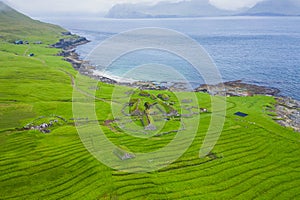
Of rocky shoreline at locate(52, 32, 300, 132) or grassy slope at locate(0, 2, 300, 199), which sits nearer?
grassy slope at locate(0, 2, 300, 199)

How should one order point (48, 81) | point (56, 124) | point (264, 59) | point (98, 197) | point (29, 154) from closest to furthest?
point (98, 197) < point (29, 154) < point (56, 124) < point (48, 81) < point (264, 59)

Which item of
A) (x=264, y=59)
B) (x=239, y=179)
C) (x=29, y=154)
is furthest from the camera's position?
(x=264, y=59)

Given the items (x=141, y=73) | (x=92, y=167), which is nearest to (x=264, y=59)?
(x=141, y=73)

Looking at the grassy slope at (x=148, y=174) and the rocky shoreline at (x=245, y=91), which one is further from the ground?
the rocky shoreline at (x=245, y=91)

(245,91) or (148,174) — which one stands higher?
→ (245,91)

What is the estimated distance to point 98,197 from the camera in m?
31.0

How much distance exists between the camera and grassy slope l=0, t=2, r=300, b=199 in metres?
32.6

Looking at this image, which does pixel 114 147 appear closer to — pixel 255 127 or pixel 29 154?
pixel 29 154

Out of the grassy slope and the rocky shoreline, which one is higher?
the rocky shoreline

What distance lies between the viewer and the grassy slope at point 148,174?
32.6 metres

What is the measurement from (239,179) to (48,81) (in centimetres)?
7426

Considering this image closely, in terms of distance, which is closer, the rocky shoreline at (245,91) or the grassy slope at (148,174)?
the grassy slope at (148,174)

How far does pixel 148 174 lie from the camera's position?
118ft

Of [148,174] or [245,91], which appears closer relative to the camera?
[148,174]
